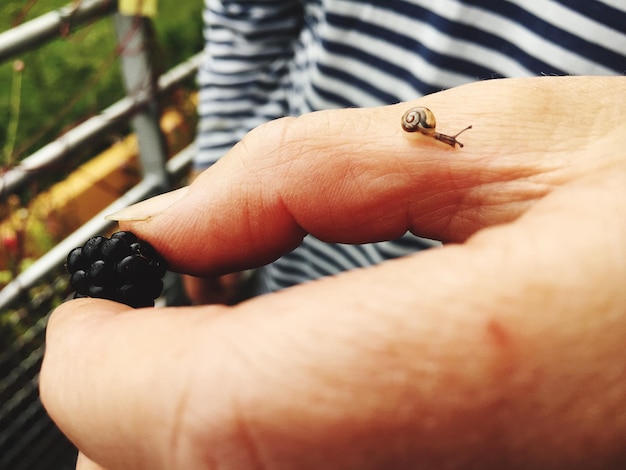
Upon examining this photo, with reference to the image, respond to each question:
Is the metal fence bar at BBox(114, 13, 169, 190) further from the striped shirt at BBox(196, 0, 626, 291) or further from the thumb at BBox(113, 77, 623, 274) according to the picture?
the thumb at BBox(113, 77, 623, 274)

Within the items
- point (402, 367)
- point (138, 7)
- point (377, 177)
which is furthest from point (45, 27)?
point (402, 367)

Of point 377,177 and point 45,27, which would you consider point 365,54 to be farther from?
point 45,27

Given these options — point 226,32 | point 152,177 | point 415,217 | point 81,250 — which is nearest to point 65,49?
point 152,177

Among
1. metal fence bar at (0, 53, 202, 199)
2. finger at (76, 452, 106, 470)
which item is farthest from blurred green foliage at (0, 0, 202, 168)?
finger at (76, 452, 106, 470)

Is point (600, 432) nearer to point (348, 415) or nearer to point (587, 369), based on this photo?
point (587, 369)

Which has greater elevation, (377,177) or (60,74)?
(377,177)

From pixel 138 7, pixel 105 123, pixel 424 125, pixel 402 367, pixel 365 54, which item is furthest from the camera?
pixel 105 123
